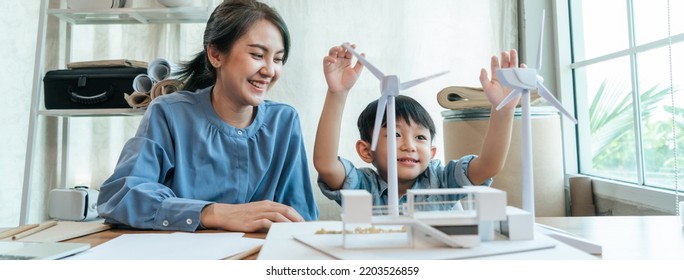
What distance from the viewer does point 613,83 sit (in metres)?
1.74

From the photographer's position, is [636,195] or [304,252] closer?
[304,252]

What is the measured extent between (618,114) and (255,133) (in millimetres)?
1327

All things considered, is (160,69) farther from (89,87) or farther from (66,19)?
(66,19)

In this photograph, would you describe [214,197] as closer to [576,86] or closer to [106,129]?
[106,129]

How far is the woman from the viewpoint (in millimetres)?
1017

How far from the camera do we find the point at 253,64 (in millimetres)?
1116

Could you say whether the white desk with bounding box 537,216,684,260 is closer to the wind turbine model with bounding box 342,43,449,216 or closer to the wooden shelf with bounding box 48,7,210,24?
the wind turbine model with bounding box 342,43,449,216

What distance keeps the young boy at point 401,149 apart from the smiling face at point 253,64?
22 centimetres

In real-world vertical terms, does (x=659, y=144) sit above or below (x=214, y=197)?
above

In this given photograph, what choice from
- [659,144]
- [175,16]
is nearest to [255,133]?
[175,16]

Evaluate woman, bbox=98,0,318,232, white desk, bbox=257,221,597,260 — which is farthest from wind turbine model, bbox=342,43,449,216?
woman, bbox=98,0,318,232

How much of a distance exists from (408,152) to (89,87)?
1422 mm

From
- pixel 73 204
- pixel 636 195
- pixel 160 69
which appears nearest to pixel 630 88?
pixel 636 195

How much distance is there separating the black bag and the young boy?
1.13 meters
